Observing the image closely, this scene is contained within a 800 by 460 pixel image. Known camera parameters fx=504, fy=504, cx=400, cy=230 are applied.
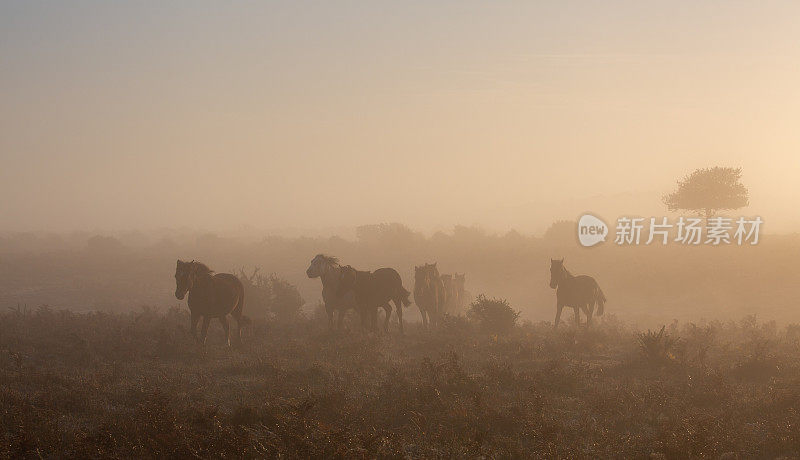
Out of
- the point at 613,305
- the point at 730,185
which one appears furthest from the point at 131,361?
the point at 730,185

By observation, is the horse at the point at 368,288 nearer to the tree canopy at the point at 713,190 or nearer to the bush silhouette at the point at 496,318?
the bush silhouette at the point at 496,318

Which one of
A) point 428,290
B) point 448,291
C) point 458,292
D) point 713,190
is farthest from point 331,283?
point 713,190

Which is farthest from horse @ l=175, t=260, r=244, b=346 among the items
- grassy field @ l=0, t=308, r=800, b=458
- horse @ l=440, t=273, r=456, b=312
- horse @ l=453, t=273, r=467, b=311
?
horse @ l=453, t=273, r=467, b=311

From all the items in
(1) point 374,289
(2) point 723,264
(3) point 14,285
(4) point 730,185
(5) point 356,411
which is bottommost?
(3) point 14,285

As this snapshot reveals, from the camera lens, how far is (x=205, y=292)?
14.8m

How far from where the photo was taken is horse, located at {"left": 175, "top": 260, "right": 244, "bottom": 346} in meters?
14.3

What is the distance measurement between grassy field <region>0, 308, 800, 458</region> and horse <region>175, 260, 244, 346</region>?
837mm

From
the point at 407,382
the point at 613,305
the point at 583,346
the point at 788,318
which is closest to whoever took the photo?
the point at 407,382

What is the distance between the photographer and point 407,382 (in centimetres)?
1004

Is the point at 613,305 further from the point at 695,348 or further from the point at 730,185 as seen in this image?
the point at 730,185

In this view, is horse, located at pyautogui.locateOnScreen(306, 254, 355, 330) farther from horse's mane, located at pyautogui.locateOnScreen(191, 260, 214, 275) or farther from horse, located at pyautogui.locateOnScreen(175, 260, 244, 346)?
horse's mane, located at pyautogui.locateOnScreen(191, 260, 214, 275)

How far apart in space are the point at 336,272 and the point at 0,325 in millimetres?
11301

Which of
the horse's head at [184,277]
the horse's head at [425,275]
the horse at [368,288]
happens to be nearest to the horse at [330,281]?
the horse at [368,288]

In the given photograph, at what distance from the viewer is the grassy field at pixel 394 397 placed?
7.02 metres
